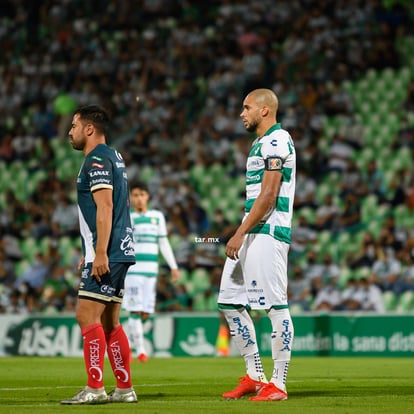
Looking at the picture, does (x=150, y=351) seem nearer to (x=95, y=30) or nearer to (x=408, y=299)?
(x=408, y=299)

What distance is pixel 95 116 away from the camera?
897 cm

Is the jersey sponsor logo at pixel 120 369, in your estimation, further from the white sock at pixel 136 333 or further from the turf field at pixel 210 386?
the white sock at pixel 136 333

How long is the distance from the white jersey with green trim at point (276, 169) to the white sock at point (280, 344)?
64 centimetres

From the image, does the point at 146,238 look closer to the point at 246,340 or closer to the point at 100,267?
the point at 246,340

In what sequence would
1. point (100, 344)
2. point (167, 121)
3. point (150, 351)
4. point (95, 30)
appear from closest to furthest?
point (100, 344), point (150, 351), point (167, 121), point (95, 30)

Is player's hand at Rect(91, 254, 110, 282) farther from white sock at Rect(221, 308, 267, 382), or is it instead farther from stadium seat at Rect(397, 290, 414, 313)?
stadium seat at Rect(397, 290, 414, 313)

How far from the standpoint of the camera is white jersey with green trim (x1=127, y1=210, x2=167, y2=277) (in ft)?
54.1

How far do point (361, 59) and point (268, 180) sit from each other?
60.6ft

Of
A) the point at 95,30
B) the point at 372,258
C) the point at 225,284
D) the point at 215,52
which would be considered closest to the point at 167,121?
the point at 215,52

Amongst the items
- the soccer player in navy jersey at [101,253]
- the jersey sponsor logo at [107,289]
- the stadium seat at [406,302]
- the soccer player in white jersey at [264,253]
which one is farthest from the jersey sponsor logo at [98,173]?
the stadium seat at [406,302]

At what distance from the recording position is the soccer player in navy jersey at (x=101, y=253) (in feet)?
28.2

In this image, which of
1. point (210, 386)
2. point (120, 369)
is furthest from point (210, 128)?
point (120, 369)

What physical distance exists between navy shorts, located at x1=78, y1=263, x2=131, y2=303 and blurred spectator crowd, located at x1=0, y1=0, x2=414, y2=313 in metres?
11.5

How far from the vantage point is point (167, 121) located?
26.3 metres
